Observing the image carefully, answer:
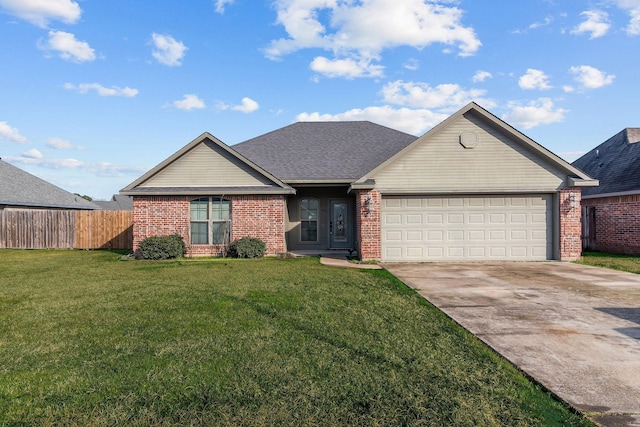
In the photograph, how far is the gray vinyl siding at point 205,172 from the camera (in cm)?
1557

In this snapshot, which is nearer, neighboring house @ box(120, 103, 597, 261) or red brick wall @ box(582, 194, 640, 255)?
neighboring house @ box(120, 103, 597, 261)

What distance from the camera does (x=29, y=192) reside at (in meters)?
26.6

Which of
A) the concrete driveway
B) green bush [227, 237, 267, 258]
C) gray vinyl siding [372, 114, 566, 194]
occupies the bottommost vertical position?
the concrete driveway

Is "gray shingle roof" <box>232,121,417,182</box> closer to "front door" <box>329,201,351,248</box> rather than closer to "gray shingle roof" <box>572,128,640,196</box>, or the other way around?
"front door" <box>329,201,351,248</box>

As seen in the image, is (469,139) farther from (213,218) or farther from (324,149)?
(213,218)

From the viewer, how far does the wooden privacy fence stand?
19.9 m

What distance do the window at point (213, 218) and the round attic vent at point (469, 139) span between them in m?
9.44

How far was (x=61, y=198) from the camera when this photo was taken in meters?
29.8

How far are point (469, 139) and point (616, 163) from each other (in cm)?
1154

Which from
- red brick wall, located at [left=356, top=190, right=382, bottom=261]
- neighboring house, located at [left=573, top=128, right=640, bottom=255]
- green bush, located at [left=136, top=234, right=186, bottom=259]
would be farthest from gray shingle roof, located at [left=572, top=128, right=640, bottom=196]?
green bush, located at [left=136, top=234, right=186, bottom=259]

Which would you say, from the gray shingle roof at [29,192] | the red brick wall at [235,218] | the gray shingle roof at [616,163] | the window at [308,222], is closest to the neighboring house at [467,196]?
the red brick wall at [235,218]

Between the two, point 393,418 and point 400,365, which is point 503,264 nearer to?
point 400,365

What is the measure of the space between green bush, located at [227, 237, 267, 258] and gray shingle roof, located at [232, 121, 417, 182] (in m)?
2.96

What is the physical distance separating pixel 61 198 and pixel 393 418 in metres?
34.1
